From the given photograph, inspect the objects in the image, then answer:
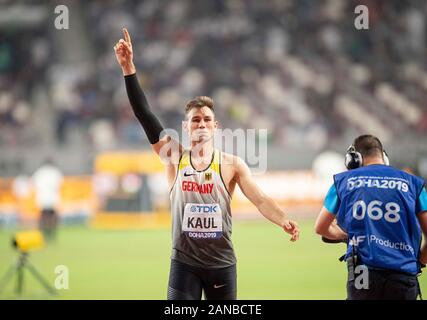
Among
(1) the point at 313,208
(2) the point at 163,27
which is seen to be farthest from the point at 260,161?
(2) the point at 163,27

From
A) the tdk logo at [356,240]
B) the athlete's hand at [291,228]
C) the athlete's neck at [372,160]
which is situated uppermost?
the athlete's neck at [372,160]

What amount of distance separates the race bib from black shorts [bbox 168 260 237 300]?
266mm

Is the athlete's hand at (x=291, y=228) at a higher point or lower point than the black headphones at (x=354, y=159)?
lower

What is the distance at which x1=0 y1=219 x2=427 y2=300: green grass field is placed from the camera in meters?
11.1

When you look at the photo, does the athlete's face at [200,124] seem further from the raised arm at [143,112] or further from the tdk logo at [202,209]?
the tdk logo at [202,209]

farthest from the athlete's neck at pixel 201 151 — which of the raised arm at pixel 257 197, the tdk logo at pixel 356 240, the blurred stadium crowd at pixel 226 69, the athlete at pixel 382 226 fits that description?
the blurred stadium crowd at pixel 226 69

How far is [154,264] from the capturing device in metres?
14.1

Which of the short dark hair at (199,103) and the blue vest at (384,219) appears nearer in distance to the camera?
the blue vest at (384,219)

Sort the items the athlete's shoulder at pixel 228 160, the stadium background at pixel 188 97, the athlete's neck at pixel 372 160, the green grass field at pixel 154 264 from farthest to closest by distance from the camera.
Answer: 1. the stadium background at pixel 188 97
2. the green grass field at pixel 154 264
3. the athlete's shoulder at pixel 228 160
4. the athlete's neck at pixel 372 160

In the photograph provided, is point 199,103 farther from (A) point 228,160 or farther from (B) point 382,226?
(B) point 382,226

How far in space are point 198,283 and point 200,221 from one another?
0.49 metres

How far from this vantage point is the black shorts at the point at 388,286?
5324 millimetres

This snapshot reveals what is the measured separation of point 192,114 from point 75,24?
24.4 metres

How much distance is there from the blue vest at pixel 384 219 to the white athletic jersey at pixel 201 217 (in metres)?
1.04
